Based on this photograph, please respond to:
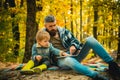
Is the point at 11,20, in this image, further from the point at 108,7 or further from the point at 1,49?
the point at 108,7

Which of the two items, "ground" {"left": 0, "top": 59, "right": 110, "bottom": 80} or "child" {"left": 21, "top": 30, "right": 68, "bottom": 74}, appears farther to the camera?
"child" {"left": 21, "top": 30, "right": 68, "bottom": 74}

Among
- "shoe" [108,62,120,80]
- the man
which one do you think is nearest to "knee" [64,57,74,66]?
the man

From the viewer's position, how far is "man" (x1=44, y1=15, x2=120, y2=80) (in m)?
6.06

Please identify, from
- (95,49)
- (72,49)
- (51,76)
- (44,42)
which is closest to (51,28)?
(44,42)

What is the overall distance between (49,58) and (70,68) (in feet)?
1.73

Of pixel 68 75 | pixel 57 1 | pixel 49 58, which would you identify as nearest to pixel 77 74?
pixel 68 75

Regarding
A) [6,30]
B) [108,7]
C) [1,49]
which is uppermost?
[108,7]

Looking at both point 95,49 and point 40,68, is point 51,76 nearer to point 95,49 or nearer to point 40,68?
point 40,68

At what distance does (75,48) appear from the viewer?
6.75 meters

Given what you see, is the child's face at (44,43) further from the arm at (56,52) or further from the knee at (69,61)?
the knee at (69,61)

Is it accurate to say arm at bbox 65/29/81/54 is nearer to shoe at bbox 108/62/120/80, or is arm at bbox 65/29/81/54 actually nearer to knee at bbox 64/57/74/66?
knee at bbox 64/57/74/66

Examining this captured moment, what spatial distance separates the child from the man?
10.7 inches

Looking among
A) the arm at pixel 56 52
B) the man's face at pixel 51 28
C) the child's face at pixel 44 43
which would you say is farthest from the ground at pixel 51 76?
the man's face at pixel 51 28

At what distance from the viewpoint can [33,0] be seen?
11.3 metres
